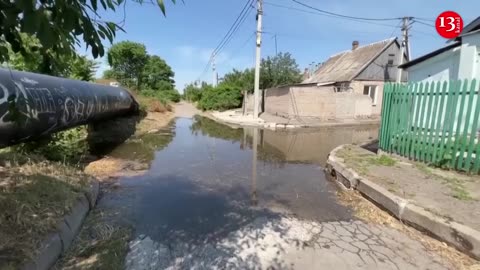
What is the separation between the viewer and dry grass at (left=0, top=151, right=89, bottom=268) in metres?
2.53

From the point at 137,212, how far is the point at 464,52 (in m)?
9.80

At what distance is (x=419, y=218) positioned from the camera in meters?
3.67

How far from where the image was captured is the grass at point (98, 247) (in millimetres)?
2762

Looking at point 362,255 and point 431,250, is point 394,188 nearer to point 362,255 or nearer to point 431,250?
point 431,250

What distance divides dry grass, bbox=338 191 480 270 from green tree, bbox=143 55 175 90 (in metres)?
49.1

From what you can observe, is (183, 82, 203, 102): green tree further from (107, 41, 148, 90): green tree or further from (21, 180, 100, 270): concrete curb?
(21, 180, 100, 270): concrete curb

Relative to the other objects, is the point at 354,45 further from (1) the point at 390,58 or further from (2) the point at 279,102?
(2) the point at 279,102

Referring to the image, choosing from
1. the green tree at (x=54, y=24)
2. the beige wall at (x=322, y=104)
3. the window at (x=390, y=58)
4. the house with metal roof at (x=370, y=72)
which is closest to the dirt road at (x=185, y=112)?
the beige wall at (x=322, y=104)

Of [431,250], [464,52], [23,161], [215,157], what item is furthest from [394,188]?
[464,52]

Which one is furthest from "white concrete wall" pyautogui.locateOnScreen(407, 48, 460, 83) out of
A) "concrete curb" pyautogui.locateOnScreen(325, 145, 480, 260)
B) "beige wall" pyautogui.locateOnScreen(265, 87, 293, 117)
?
"beige wall" pyautogui.locateOnScreen(265, 87, 293, 117)

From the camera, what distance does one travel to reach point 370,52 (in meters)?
26.0

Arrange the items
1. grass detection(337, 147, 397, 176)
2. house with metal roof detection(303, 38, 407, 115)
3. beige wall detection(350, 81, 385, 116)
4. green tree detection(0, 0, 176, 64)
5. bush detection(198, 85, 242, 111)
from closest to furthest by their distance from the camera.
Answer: green tree detection(0, 0, 176, 64) → grass detection(337, 147, 397, 176) → beige wall detection(350, 81, 385, 116) → house with metal roof detection(303, 38, 407, 115) → bush detection(198, 85, 242, 111)

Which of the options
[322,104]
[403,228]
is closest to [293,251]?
[403,228]

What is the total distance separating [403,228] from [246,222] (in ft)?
Result: 6.58
